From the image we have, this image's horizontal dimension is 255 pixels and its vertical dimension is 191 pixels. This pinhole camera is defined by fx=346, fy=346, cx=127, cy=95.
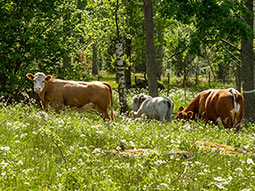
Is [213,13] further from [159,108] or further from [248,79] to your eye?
[159,108]

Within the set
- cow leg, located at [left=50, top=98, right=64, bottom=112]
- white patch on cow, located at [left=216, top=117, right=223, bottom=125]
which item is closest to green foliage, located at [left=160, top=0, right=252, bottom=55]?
white patch on cow, located at [left=216, top=117, right=223, bottom=125]

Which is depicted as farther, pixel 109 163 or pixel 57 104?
pixel 57 104

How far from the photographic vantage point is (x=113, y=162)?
467 centimetres

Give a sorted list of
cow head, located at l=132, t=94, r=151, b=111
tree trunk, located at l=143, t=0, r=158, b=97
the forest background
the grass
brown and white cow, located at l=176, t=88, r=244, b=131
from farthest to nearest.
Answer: cow head, located at l=132, t=94, r=151, b=111, tree trunk, located at l=143, t=0, r=158, b=97, the forest background, brown and white cow, located at l=176, t=88, r=244, b=131, the grass

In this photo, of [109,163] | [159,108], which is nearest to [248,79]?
[159,108]

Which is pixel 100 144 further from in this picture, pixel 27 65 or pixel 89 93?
pixel 27 65

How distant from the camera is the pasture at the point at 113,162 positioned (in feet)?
14.7

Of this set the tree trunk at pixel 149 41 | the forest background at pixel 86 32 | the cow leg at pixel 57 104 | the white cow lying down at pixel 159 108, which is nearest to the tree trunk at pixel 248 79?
the forest background at pixel 86 32

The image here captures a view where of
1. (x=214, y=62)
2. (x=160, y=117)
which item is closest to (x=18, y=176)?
(x=160, y=117)

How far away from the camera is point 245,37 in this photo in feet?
44.2

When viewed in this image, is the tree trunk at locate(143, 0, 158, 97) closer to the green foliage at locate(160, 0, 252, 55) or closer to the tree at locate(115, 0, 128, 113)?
the tree at locate(115, 0, 128, 113)

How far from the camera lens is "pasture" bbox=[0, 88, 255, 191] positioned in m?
4.49

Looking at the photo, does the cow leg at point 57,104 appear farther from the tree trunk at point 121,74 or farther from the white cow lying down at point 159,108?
the tree trunk at point 121,74

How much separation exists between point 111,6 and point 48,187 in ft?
45.8
